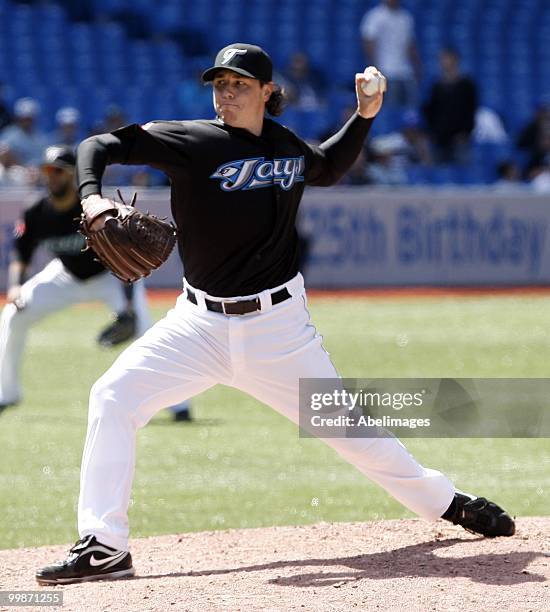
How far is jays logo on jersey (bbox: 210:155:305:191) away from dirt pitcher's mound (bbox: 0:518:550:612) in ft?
4.93

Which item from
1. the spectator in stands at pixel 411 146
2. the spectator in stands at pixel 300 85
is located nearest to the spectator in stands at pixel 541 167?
the spectator in stands at pixel 411 146

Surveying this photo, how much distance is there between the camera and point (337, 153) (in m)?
5.45

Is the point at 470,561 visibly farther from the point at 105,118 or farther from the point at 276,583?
the point at 105,118

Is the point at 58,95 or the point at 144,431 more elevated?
the point at 58,95

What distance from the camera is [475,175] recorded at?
61.5ft

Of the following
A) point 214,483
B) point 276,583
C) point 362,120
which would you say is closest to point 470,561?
point 276,583

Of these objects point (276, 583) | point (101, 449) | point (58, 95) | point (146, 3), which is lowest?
point (276, 583)

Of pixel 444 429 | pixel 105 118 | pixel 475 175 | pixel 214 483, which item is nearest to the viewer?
pixel 214 483

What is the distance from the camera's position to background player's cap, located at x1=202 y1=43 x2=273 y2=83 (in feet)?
16.2

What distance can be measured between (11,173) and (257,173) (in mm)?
12027

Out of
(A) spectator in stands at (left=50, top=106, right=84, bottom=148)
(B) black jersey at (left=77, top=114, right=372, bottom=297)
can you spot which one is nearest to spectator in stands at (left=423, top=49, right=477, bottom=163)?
(A) spectator in stands at (left=50, top=106, right=84, bottom=148)

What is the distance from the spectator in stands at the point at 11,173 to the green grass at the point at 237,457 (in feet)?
13.6

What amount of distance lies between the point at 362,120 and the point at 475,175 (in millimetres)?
13541

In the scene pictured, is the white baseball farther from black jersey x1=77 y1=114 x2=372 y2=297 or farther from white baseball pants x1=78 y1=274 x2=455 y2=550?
white baseball pants x1=78 y1=274 x2=455 y2=550
